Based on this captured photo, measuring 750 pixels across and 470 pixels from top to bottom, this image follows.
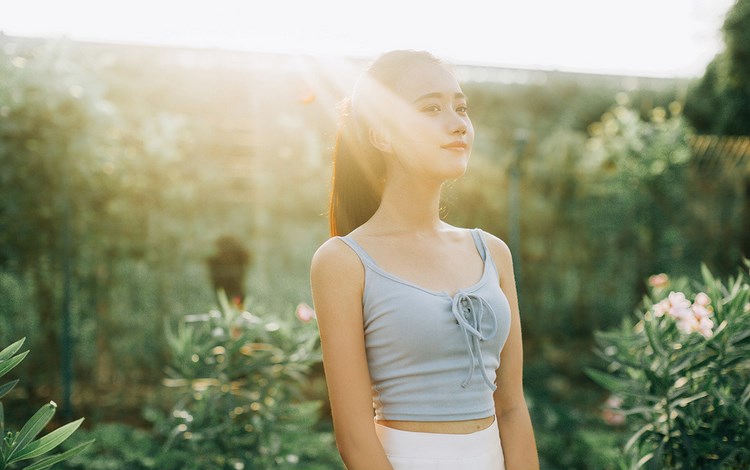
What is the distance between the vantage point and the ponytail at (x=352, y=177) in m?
1.54

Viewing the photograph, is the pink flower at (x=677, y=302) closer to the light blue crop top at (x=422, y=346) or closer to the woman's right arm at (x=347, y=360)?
the light blue crop top at (x=422, y=346)

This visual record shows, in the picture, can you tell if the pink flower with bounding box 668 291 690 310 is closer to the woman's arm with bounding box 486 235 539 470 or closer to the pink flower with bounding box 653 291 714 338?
the pink flower with bounding box 653 291 714 338

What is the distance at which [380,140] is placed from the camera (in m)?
1.47

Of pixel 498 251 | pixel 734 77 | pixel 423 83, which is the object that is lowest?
pixel 498 251

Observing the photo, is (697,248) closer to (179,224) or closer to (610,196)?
(610,196)

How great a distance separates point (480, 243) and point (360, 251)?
0.33 m

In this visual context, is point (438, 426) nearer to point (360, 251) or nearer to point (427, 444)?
point (427, 444)

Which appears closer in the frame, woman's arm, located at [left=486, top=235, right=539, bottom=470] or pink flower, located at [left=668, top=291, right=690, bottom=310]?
woman's arm, located at [left=486, top=235, right=539, bottom=470]

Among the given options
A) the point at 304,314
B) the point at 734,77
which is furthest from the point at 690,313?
the point at 734,77

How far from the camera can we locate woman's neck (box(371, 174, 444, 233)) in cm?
149

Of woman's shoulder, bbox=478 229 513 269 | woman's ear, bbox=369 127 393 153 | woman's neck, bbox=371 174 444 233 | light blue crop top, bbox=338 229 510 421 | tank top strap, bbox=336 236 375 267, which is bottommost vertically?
light blue crop top, bbox=338 229 510 421

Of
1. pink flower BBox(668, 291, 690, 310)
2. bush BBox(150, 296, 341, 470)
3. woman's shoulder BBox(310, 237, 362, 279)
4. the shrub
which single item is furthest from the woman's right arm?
pink flower BBox(668, 291, 690, 310)

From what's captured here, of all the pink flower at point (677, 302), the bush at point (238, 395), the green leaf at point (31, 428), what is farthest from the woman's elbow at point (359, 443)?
the pink flower at point (677, 302)

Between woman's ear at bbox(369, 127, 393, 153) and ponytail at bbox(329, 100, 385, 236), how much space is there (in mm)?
34
